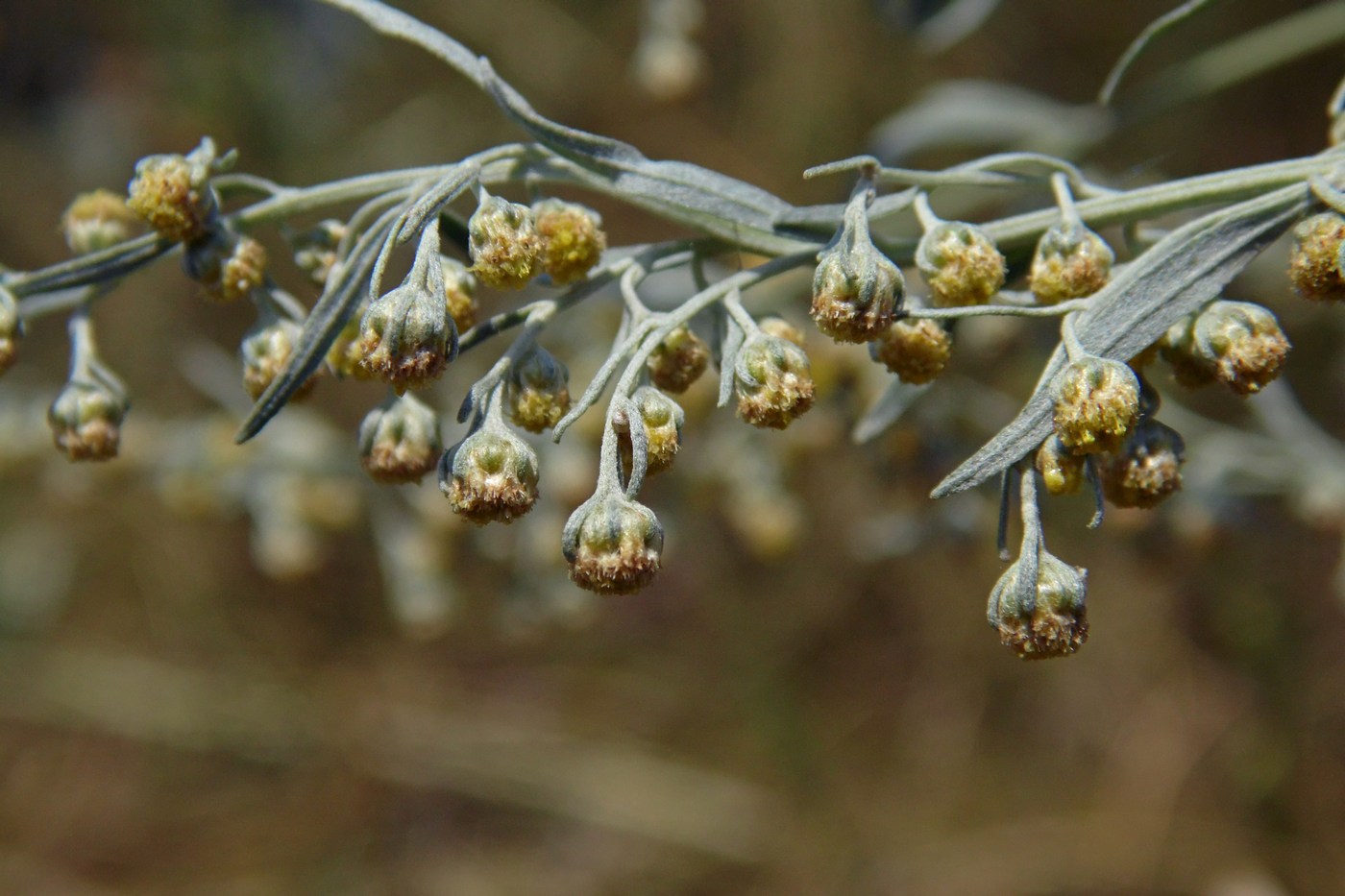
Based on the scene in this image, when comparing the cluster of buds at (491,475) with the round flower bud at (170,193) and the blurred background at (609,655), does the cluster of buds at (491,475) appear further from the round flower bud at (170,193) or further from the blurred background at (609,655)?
the blurred background at (609,655)

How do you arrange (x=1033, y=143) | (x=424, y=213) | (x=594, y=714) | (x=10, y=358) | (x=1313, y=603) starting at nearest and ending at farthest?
(x=424, y=213) → (x=10, y=358) → (x=1033, y=143) → (x=1313, y=603) → (x=594, y=714)

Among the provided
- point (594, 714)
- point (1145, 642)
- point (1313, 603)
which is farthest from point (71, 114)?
point (1313, 603)

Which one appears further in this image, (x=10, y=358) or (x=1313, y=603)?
(x=1313, y=603)

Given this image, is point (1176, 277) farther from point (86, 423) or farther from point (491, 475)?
point (86, 423)

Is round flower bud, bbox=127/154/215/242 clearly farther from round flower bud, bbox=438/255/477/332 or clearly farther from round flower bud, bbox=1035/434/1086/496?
round flower bud, bbox=1035/434/1086/496

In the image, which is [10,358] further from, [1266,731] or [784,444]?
[1266,731]

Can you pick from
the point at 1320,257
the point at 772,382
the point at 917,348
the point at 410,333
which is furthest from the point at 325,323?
the point at 1320,257
